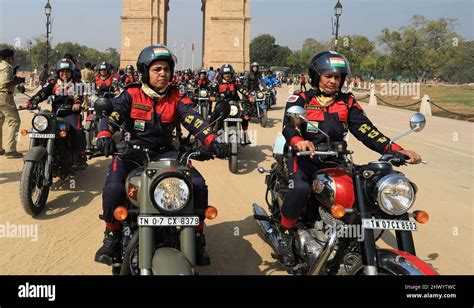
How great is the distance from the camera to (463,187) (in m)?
6.85

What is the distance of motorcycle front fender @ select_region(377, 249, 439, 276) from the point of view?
7.68ft

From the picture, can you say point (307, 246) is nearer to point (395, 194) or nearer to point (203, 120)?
point (395, 194)

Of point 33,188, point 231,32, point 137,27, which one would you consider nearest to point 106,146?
point 33,188

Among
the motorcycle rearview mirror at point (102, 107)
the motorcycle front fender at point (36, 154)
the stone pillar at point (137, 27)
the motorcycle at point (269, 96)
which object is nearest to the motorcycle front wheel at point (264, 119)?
the motorcycle at point (269, 96)

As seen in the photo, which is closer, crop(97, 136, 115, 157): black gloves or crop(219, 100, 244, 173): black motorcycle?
crop(97, 136, 115, 157): black gloves

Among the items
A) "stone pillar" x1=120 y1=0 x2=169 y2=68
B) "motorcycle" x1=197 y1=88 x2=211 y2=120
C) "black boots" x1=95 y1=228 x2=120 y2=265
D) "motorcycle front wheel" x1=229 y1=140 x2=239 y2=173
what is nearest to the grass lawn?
"motorcycle" x1=197 y1=88 x2=211 y2=120

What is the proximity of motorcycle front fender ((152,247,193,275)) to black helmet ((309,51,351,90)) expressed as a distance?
200cm

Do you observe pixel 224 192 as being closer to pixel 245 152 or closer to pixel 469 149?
pixel 245 152

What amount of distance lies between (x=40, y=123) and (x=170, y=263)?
3912 mm

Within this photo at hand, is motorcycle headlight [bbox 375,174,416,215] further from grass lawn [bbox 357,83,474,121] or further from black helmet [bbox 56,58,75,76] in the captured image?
grass lawn [bbox 357,83,474,121]

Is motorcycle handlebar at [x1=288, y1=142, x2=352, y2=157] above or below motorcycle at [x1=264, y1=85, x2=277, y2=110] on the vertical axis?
below
